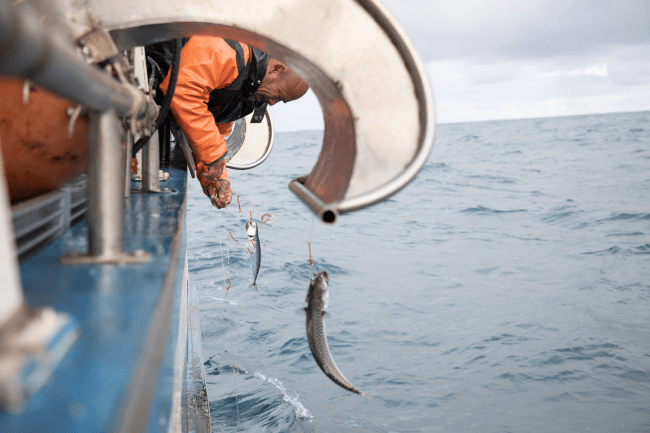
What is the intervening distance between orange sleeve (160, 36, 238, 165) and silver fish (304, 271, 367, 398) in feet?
4.71

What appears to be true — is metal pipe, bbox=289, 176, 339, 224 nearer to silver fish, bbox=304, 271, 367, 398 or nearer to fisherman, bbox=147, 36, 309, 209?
silver fish, bbox=304, 271, 367, 398

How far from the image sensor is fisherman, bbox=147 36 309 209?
2.83 meters

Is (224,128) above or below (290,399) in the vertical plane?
above

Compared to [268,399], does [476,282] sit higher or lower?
higher

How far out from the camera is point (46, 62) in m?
0.61

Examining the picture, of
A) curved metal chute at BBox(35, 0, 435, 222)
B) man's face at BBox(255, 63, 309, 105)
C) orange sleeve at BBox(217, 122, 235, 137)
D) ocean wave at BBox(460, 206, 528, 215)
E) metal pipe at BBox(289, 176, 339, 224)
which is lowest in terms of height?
ocean wave at BBox(460, 206, 528, 215)

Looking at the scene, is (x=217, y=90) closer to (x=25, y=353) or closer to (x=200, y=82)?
(x=200, y=82)

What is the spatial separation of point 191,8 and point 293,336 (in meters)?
6.39

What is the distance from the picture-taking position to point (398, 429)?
552 cm

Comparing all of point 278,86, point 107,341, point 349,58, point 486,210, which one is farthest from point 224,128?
point 486,210

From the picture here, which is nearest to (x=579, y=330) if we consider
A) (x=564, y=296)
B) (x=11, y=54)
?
(x=564, y=296)

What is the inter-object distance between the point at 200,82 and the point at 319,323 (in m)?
1.68

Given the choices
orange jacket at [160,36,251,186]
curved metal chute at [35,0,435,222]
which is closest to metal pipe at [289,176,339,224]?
curved metal chute at [35,0,435,222]

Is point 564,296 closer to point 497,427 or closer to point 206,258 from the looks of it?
point 497,427
